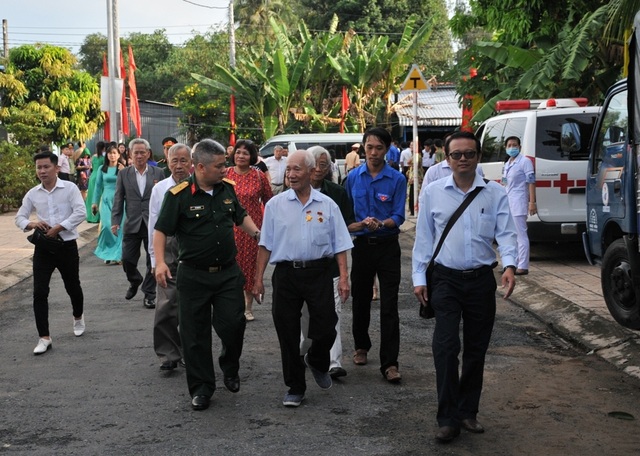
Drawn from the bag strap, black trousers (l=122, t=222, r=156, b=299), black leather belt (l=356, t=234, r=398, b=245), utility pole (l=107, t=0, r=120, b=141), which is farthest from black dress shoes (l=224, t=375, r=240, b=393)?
utility pole (l=107, t=0, r=120, b=141)

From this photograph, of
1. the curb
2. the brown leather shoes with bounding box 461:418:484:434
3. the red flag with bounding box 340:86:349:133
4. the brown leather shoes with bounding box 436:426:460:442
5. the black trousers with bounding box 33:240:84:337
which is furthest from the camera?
the red flag with bounding box 340:86:349:133

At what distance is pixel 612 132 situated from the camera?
9117 millimetres

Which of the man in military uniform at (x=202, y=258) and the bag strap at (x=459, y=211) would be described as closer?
the bag strap at (x=459, y=211)

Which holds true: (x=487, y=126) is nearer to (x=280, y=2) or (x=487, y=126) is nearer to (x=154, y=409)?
(x=154, y=409)

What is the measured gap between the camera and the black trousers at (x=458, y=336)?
5.52 m

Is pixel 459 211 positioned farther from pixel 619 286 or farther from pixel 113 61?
pixel 113 61

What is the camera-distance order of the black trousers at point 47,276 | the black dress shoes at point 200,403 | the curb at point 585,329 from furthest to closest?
the black trousers at point 47,276, the curb at point 585,329, the black dress shoes at point 200,403

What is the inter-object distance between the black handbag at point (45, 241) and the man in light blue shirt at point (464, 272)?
12.6 feet

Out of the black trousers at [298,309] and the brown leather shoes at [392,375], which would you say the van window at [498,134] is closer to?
the brown leather shoes at [392,375]

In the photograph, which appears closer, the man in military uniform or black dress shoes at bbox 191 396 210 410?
black dress shoes at bbox 191 396 210 410

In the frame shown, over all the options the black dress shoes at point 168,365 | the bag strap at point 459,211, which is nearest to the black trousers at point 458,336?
the bag strap at point 459,211

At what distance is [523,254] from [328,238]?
6210 millimetres

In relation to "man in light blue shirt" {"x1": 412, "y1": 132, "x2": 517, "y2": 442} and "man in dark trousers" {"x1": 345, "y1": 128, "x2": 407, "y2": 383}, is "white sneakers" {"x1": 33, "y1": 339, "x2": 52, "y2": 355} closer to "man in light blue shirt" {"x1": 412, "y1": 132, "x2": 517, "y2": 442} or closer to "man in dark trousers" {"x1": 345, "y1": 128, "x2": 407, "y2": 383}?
"man in dark trousers" {"x1": 345, "y1": 128, "x2": 407, "y2": 383}

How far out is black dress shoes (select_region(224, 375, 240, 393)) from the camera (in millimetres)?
6586
